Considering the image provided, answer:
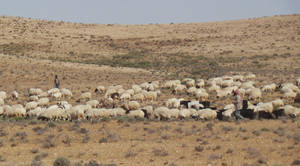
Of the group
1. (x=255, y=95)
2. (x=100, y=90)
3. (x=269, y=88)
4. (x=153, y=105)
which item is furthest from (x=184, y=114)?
(x=100, y=90)

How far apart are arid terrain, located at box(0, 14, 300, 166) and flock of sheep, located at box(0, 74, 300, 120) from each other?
3.06 feet

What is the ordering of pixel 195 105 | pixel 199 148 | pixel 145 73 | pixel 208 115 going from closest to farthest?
pixel 199 148, pixel 208 115, pixel 195 105, pixel 145 73

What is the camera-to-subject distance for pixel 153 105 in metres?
22.7

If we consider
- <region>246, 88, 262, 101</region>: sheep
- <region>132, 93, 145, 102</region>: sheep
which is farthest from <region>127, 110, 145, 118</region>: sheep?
<region>246, 88, 262, 101</region>: sheep

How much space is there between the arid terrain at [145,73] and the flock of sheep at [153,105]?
0.93m

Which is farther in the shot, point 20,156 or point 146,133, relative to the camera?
point 146,133

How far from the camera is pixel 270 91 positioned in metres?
25.4

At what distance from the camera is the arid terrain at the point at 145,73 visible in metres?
11.8

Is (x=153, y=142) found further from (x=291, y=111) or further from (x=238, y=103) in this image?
(x=291, y=111)

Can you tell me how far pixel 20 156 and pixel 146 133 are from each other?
16.3ft

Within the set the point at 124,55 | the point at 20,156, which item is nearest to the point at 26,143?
the point at 20,156

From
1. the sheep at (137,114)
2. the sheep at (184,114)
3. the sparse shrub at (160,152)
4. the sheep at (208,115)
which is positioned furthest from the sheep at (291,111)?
the sparse shrub at (160,152)

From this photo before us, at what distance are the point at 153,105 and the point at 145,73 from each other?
19.9 meters

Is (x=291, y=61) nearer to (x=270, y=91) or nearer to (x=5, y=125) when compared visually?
(x=270, y=91)
